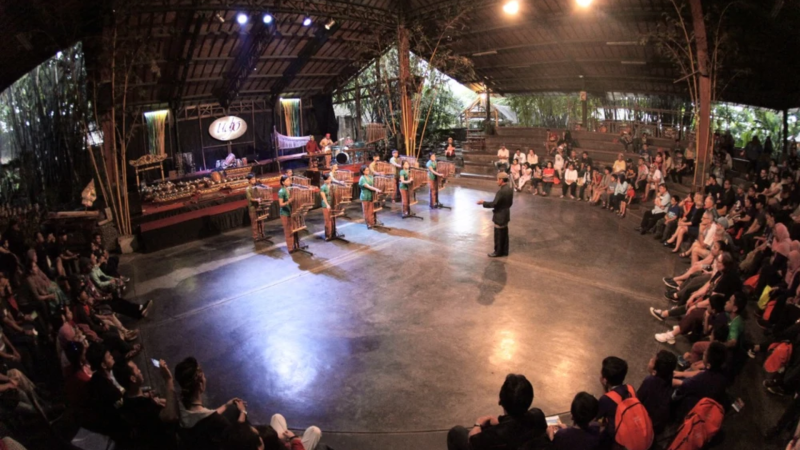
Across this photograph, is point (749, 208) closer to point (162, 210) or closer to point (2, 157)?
point (162, 210)

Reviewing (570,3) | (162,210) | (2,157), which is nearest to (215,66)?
(162,210)

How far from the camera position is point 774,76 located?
996 cm

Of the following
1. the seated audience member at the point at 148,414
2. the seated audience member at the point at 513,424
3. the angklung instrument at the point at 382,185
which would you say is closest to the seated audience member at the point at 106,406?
the seated audience member at the point at 148,414

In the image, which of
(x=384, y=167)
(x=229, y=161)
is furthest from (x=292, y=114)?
(x=384, y=167)

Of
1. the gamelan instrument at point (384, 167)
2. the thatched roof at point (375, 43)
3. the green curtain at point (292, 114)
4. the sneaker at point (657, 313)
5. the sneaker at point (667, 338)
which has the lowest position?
the sneaker at point (667, 338)

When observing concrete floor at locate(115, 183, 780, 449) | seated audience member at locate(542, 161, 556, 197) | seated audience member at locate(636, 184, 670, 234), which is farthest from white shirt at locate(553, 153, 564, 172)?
seated audience member at locate(636, 184, 670, 234)

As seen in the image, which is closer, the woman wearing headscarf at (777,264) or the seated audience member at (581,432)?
the seated audience member at (581,432)

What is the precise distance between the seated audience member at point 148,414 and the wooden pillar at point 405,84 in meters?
10.2

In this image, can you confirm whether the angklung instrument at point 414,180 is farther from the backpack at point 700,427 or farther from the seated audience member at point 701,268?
the backpack at point 700,427

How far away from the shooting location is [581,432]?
2.90 meters

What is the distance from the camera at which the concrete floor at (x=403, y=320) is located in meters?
4.56

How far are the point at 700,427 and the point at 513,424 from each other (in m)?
1.45

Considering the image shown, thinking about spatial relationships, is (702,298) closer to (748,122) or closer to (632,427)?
(632,427)

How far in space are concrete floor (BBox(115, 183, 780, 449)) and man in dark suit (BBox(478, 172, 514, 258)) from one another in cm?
22
